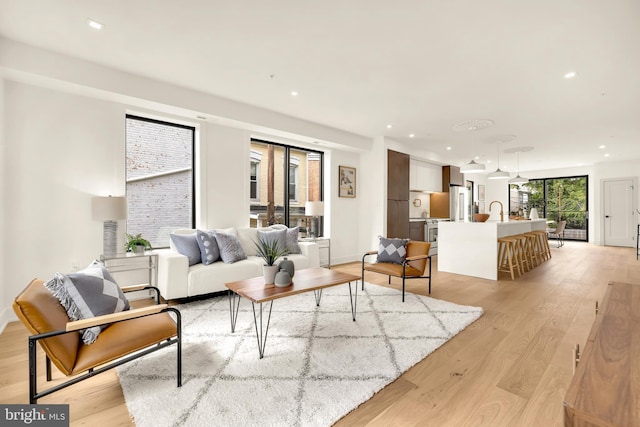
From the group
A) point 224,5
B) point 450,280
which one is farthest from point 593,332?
point 450,280

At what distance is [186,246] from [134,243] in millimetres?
651

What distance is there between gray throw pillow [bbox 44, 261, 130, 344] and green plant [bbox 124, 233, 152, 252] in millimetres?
1889

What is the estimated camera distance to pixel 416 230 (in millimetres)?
7492

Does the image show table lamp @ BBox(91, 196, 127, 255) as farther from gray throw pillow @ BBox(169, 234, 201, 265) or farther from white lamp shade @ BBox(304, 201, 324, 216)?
white lamp shade @ BBox(304, 201, 324, 216)

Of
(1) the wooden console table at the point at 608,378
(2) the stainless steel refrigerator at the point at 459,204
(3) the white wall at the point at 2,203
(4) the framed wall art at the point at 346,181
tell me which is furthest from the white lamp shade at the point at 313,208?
(2) the stainless steel refrigerator at the point at 459,204

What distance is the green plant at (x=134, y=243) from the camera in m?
3.78

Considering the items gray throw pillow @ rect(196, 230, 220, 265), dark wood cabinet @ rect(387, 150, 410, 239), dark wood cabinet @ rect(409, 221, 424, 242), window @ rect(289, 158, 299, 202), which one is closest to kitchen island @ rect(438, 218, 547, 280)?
dark wood cabinet @ rect(387, 150, 410, 239)

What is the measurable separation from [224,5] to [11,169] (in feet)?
9.53

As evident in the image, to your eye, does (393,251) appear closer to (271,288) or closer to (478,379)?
(271,288)

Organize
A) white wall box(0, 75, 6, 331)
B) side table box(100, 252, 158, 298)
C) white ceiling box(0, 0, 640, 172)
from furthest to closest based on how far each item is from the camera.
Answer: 1. side table box(100, 252, 158, 298)
2. white wall box(0, 75, 6, 331)
3. white ceiling box(0, 0, 640, 172)

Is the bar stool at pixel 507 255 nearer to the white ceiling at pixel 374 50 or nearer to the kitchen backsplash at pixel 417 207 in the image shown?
the white ceiling at pixel 374 50

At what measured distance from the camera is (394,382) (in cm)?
205

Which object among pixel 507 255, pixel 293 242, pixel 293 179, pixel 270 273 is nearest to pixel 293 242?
pixel 293 242

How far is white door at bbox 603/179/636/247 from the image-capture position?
9016mm
